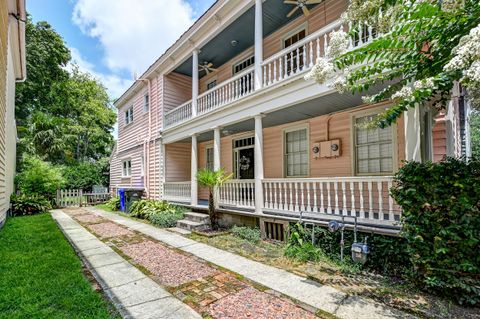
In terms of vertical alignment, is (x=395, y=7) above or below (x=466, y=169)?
above

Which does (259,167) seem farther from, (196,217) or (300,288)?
(300,288)

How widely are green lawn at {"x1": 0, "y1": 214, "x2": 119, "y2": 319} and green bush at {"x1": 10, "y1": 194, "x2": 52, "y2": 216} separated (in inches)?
251

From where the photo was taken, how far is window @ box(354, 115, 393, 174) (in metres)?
6.19

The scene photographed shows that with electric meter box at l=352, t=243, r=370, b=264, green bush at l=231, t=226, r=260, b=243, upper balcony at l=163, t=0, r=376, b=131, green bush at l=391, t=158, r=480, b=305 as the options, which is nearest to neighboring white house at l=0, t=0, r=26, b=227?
upper balcony at l=163, t=0, r=376, b=131

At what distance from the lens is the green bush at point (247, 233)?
20.7 feet

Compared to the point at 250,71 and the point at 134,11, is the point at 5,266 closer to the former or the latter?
the point at 250,71

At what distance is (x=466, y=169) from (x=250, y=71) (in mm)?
5317

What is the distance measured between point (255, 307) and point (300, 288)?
2.72 feet

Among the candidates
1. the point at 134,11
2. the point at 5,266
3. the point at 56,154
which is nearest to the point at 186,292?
the point at 5,266

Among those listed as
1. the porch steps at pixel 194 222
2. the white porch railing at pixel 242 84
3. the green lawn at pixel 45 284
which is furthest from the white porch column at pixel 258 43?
the green lawn at pixel 45 284

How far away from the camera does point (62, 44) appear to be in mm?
24359

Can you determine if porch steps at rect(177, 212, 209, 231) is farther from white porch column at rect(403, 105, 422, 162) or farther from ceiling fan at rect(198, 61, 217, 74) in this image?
ceiling fan at rect(198, 61, 217, 74)

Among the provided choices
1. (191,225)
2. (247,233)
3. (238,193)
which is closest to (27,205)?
(191,225)

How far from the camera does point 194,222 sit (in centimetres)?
799
